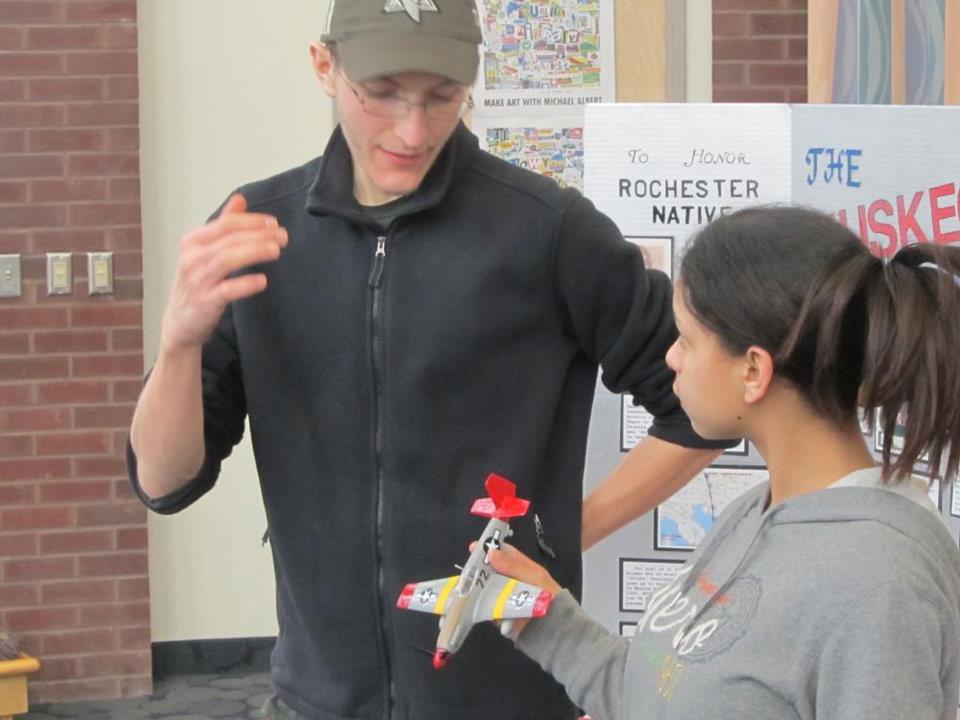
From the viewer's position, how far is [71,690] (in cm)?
489

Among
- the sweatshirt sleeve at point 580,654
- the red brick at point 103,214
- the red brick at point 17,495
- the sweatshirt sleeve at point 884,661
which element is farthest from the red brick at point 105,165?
the sweatshirt sleeve at point 884,661

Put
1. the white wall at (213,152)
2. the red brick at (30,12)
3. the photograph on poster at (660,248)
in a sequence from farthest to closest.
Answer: the white wall at (213,152)
the red brick at (30,12)
the photograph on poster at (660,248)

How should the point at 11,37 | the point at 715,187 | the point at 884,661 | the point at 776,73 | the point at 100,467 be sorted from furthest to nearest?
the point at 776,73 < the point at 100,467 < the point at 11,37 < the point at 715,187 < the point at 884,661

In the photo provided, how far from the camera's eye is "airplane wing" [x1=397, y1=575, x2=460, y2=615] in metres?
1.42

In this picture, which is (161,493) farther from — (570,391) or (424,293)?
(570,391)

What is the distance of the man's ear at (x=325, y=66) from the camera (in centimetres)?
165

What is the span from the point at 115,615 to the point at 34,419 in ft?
2.42

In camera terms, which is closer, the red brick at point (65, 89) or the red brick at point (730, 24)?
the red brick at point (65, 89)

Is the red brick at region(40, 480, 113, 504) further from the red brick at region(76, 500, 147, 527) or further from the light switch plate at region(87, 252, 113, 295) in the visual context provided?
the light switch plate at region(87, 252, 113, 295)

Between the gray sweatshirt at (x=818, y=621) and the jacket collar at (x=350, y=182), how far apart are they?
1.69 feet

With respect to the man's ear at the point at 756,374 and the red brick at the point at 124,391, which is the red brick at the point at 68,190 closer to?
the red brick at the point at 124,391

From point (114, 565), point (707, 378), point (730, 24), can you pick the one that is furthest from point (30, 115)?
point (707, 378)

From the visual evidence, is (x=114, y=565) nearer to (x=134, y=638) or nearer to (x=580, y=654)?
(x=134, y=638)

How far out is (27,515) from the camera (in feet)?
15.8
